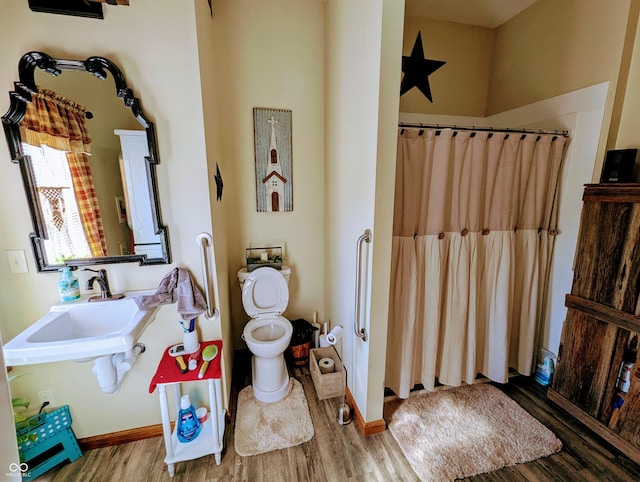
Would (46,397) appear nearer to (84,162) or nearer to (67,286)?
(67,286)

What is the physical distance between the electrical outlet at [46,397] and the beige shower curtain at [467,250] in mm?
2093

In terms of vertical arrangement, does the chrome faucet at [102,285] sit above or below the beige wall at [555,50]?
below

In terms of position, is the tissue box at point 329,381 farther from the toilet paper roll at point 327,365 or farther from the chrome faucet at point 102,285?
the chrome faucet at point 102,285

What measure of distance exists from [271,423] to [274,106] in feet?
7.86

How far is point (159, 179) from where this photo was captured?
1.56m

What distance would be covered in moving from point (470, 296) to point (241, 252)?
1.86 meters

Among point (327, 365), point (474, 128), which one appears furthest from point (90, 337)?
point (474, 128)

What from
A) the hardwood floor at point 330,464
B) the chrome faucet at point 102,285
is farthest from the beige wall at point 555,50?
the chrome faucet at point 102,285

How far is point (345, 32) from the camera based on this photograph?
5.87 ft

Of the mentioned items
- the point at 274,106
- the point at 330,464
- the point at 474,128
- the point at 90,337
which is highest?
the point at 274,106

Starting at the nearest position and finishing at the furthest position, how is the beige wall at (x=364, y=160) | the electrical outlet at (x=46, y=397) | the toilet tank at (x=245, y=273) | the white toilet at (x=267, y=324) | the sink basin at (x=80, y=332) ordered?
the sink basin at (x=80, y=332) → the beige wall at (x=364, y=160) → the electrical outlet at (x=46, y=397) → the white toilet at (x=267, y=324) → the toilet tank at (x=245, y=273)

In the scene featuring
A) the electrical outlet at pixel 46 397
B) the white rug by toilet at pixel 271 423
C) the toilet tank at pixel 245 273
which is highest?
the toilet tank at pixel 245 273

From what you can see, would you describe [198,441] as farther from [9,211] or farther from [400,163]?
[400,163]

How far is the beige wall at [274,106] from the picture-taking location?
2.15 metres
